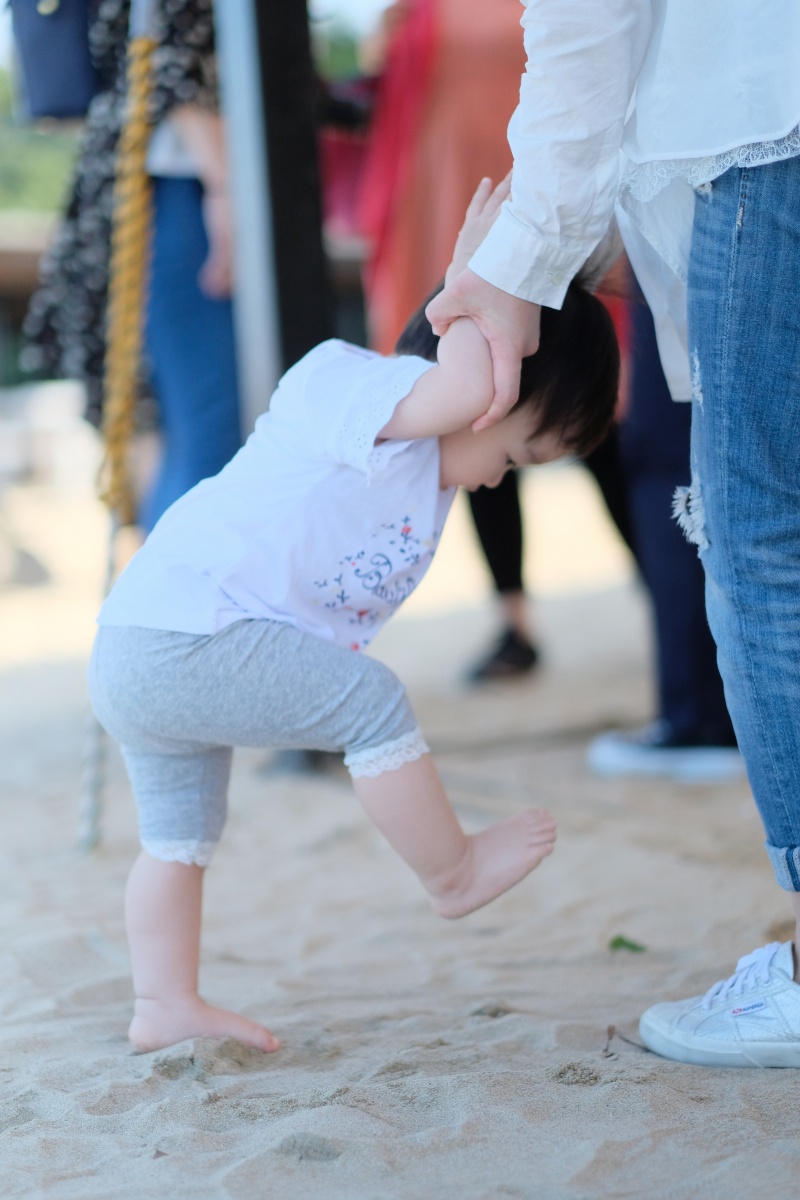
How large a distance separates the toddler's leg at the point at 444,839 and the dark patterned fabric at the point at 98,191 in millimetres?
1808

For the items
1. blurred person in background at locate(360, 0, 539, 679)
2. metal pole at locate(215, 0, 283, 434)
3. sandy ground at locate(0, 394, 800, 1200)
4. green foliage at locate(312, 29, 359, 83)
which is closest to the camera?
sandy ground at locate(0, 394, 800, 1200)

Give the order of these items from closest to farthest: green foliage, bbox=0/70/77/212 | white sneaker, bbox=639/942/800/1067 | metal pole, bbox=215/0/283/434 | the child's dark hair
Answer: white sneaker, bbox=639/942/800/1067 → the child's dark hair → metal pole, bbox=215/0/283/434 → green foliage, bbox=0/70/77/212

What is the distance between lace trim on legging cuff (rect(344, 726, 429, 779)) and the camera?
4.73ft

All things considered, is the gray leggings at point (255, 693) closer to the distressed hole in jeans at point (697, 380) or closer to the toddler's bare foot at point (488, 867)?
the toddler's bare foot at point (488, 867)

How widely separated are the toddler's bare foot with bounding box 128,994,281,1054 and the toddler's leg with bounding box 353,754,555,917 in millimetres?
261

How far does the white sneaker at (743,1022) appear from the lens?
4.53 ft

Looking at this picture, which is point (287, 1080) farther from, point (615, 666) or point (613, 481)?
point (615, 666)

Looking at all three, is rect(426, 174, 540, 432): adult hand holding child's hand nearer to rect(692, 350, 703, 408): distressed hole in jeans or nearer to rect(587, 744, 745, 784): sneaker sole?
rect(692, 350, 703, 408): distressed hole in jeans

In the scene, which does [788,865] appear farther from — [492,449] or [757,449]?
[492,449]

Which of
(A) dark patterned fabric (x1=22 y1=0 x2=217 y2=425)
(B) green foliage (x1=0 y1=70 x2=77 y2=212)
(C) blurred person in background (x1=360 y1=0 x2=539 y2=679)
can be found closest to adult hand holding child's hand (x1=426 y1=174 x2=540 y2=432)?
(A) dark patterned fabric (x1=22 y1=0 x2=217 y2=425)

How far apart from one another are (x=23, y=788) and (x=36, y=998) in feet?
4.59

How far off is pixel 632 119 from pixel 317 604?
63 centimetres

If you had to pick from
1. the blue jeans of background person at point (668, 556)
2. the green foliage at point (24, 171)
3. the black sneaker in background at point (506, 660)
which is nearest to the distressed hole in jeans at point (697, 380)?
the blue jeans of background person at point (668, 556)

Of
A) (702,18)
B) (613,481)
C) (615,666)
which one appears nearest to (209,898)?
(702,18)
